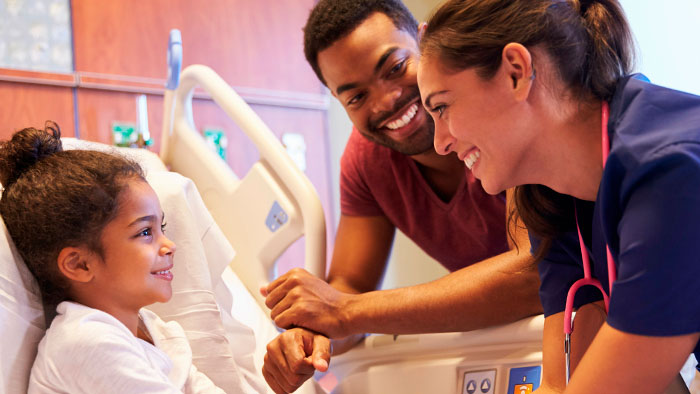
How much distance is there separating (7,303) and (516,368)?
3.38 ft

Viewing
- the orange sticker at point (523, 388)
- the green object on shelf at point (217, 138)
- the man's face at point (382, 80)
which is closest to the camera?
the orange sticker at point (523, 388)

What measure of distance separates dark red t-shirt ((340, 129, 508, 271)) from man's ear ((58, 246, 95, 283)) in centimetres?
100

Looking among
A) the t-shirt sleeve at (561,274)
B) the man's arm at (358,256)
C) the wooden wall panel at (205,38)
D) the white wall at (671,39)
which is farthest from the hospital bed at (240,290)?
the white wall at (671,39)

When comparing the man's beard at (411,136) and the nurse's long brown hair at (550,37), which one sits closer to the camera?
the nurse's long brown hair at (550,37)

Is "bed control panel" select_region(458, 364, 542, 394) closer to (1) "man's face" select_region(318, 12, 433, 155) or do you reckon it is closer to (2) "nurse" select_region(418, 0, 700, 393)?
(2) "nurse" select_region(418, 0, 700, 393)

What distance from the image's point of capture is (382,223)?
87.0 inches

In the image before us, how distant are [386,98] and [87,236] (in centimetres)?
95

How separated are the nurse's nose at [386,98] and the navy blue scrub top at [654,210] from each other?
0.96 meters

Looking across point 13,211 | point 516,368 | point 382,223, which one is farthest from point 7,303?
point 382,223

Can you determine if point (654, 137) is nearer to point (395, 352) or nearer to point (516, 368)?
point (516, 368)

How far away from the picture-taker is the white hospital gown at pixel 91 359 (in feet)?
3.82

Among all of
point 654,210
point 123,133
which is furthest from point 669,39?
point 654,210

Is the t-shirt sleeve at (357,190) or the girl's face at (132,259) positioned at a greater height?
the girl's face at (132,259)

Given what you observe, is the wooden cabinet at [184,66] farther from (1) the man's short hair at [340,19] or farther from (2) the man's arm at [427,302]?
(2) the man's arm at [427,302]
